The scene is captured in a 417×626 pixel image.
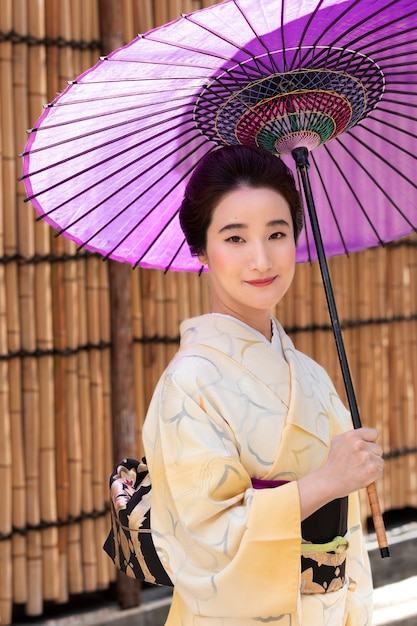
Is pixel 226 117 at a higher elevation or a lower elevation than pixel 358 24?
lower

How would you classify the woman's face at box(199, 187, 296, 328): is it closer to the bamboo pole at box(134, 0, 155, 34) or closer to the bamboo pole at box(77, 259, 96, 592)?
the bamboo pole at box(77, 259, 96, 592)

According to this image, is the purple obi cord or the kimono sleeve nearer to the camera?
the kimono sleeve

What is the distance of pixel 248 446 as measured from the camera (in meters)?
1.89

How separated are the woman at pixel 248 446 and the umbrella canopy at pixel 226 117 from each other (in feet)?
0.49

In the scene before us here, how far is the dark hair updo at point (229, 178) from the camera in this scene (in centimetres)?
199

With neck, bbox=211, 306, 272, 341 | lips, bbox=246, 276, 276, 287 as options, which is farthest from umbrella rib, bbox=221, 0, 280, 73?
neck, bbox=211, 306, 272, 341

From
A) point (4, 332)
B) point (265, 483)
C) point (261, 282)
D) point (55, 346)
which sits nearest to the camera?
point (265, 483)

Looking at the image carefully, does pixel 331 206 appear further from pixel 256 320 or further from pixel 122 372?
pixel 122 372

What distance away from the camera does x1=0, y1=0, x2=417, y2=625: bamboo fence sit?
3.59 metres

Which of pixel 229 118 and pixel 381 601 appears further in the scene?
pixel 381 601

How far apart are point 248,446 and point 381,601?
3036mm

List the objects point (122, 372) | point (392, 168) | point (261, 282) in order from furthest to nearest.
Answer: point (122, 372) < point (392, 168) < point (261, 282)

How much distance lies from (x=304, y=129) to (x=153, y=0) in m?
2.25

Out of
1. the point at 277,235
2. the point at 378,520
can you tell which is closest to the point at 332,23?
the point at 277,235
